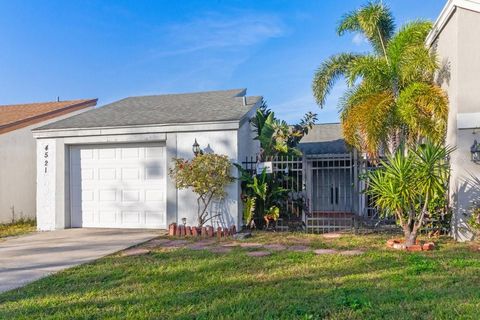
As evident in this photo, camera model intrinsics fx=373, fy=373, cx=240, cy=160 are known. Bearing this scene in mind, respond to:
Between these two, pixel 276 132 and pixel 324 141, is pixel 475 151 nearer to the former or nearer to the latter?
pixel 276 132

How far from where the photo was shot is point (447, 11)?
8656mm

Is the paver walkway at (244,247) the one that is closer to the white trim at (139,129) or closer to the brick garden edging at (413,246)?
the brick garden edging at (413,246)

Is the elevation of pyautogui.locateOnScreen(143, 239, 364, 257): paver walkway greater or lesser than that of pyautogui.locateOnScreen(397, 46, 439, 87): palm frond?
lesser

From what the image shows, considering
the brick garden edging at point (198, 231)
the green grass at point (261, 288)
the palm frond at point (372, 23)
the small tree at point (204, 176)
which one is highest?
the palm frond at point (372, 23)

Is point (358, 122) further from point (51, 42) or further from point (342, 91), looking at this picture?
point (51, 42)

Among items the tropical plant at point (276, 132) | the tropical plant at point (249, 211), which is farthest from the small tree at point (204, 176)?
the tropical plant at point (276, 132)

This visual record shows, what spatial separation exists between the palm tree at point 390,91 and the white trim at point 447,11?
35 centimetres

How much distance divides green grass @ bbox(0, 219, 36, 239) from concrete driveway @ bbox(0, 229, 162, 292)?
867mm

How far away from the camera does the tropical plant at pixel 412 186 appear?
7.56 metres

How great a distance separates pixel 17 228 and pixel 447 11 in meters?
13.6

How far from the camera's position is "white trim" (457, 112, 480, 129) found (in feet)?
26.7

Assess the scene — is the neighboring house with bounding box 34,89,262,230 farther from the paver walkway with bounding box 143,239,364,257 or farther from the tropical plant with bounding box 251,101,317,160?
the paver walkway with bounding box 143,239,364,257

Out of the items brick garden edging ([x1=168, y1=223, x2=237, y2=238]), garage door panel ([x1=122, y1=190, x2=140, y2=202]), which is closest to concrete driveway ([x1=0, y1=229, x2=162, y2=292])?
brick garden edging ([x1=168, y1=223, x2=237, y2=238])

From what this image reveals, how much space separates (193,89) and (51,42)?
5954 millimetres
